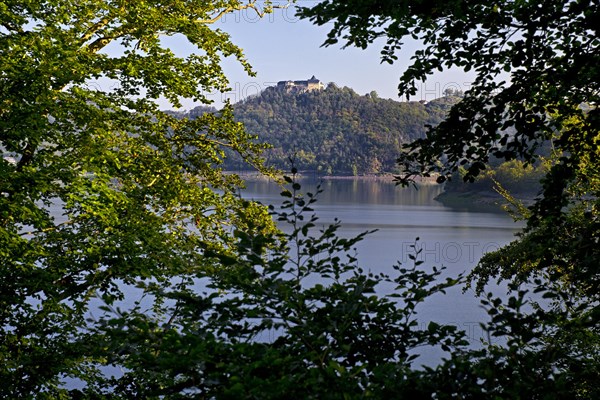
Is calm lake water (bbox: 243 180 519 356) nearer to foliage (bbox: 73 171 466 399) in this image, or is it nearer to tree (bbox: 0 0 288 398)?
tree (bbox: 0 0 288 398)

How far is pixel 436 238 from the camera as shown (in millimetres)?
62531

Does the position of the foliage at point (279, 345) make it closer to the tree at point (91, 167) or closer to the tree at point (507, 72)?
the tree at point (507, 72)

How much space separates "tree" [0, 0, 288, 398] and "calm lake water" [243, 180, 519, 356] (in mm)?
11446

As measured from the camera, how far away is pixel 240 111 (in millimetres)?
Result: 193500

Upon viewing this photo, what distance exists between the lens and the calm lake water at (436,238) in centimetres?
3478

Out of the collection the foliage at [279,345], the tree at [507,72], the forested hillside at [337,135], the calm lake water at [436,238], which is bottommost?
the calm lake water at [436,238]

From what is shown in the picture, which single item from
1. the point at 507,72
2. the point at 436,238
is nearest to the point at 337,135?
the point at 436,238

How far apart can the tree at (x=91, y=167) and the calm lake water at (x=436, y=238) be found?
11446mm

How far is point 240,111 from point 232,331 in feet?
628

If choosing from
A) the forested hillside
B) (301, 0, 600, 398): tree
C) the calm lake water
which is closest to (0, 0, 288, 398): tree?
(301, 0, 600, 398): tree

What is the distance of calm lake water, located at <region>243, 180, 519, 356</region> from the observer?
114ft

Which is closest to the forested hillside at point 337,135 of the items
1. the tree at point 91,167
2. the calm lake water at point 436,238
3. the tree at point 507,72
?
the calm lake water at point 436,238

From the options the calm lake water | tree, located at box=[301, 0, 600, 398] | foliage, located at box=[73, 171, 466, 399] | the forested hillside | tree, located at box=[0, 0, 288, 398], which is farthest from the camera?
the forested hillside

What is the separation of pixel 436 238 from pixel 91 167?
5425 centimetres
